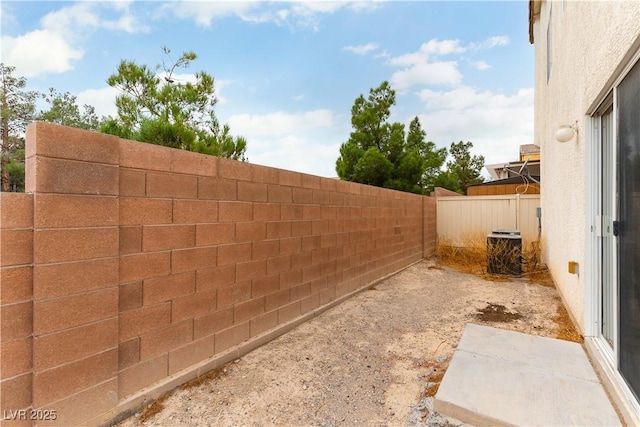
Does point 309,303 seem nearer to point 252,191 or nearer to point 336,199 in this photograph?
point 336,199

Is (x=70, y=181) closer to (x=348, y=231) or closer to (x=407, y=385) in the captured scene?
(x=407, y=385)

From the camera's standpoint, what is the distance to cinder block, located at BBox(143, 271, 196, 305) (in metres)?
2.10

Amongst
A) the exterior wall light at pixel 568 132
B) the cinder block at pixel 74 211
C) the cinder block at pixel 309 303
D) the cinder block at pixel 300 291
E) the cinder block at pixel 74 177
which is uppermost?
the exterior wall light at pixel 568 132

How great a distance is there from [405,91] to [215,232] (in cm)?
1171

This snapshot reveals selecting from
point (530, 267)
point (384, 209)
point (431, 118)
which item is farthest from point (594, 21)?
point (431, 118)

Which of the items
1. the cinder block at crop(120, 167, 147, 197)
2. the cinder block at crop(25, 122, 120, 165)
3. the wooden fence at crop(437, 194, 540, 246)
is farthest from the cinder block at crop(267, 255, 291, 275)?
the wooden fence at crop(437, 194, 540, 246)

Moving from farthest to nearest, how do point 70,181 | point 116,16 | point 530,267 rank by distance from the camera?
point 530,267 → point 116,16 → point 70,181

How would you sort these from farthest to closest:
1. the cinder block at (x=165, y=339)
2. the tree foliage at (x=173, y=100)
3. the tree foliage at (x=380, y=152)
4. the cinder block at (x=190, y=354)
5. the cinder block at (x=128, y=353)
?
the tree foliage at (x=380, y=152) → the tree foliage at (x=173, y=100) → the cinder block at (x=190, y=354) → the cinder block at (x=165, y=339) → the cinder block at (x=128, y=353)

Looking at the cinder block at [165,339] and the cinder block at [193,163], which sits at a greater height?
the cinder block at [193,163]

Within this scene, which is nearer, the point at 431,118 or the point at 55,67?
the point at 55,67

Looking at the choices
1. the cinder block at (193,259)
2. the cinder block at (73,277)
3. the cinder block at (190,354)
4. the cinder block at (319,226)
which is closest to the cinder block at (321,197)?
the cinder block at (319,226)

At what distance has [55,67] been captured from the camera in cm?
651

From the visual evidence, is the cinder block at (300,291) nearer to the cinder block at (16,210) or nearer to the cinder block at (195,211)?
the cinder block at (195,211)

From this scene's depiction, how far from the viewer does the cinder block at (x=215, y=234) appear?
246 centimetres
